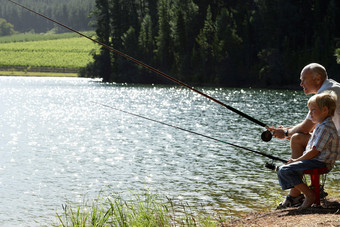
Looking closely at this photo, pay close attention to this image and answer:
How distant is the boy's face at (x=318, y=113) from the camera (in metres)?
5.95

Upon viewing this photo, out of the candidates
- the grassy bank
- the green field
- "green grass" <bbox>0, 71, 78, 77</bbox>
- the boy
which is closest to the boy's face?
the boy

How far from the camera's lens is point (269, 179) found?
1209 cm

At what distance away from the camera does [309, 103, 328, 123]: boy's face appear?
5.95 m

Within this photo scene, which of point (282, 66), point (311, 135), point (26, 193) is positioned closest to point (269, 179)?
point (26, 193)

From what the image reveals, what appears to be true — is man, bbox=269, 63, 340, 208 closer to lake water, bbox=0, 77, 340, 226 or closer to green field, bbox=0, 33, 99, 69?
lake water, bbox=0, 77, 340, 226

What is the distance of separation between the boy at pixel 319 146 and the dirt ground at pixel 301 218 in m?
0.26

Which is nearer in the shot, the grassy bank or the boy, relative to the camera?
the boy

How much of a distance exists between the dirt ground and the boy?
0.26m

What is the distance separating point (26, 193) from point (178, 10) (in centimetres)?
6271

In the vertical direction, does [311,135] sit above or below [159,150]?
above

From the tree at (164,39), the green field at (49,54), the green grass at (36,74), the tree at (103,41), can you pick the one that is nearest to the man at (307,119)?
the tree at (164,39)

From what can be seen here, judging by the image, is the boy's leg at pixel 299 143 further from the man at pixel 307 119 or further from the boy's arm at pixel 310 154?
the boy's arm at pixel 310 154

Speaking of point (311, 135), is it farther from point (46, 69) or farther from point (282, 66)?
point (46, 69)

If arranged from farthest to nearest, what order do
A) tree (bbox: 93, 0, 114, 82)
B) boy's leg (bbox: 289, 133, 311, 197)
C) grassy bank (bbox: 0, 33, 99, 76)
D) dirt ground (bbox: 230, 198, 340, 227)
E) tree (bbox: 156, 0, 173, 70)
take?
1. grassy bank (bbox: 0, 33, 99, 76)
2. tree (bbox: 93, 0, 114, 82)
3. tree (bbox: 156, 0, 173, 70)
4. boy's leg (bbox: 289, 133, 311, 197)
5. dirt ground (bbox: 230, 198, 340, 227)
